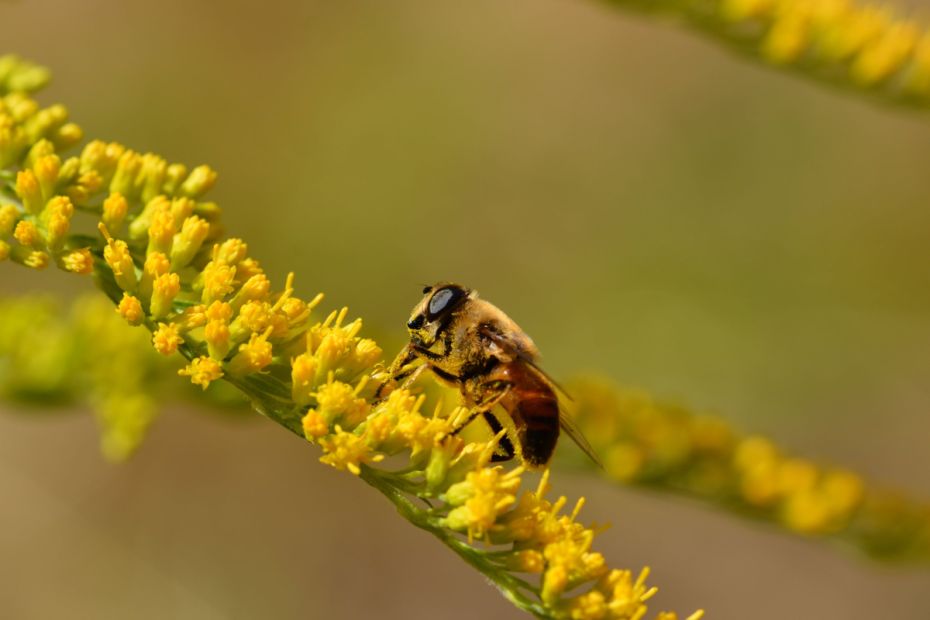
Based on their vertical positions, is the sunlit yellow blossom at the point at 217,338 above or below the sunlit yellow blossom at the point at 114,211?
below

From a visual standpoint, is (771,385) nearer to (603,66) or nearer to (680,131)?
(680,131)

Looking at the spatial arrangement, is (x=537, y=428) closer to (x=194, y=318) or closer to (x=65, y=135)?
(x=194, y=318)

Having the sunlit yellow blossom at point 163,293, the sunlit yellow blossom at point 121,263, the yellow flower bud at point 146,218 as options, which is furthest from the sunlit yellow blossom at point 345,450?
the yellow flower bud at point 146,218

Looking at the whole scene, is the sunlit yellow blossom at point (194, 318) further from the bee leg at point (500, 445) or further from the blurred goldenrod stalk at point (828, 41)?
the blurred goldenrod stalk at point (828, 41)

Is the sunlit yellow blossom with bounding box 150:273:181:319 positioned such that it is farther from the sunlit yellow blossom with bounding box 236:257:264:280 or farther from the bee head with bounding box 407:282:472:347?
the bee head with bounding box 407:282:472:347

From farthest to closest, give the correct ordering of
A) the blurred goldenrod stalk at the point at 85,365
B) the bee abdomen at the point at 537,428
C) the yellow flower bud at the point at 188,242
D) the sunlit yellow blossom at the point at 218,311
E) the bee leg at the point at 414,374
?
the blurred goldenrod stalk at the point at 85,365 → the bee abdomen at the point at 537,428 → the bee leg at the point at 414,374 → the yellow flower bud at the point at 188,242 → the sunlit yellow blossom at the point at 218,311

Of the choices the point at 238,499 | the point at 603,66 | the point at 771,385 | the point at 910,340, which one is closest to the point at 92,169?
the point at 238,499
